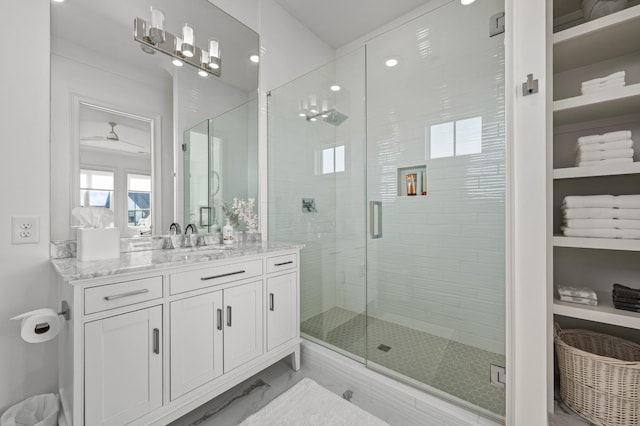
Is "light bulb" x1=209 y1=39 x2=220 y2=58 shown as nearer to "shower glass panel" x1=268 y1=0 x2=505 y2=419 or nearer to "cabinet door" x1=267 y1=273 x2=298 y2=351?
"shower glass panel" x1=268 y1=0 x2=505 y2=419

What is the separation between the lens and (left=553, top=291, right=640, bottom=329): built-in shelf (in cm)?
112

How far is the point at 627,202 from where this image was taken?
3.79ft

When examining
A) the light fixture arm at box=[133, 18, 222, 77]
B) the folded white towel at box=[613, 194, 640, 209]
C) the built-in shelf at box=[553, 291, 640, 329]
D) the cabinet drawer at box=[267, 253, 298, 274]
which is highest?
the light fixture arm at box=[133, 18, 222, 77]

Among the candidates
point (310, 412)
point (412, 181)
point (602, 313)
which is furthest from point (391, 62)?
point (310, 412)

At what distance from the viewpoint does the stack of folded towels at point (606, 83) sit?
1.16 m

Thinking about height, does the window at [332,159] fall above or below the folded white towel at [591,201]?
above

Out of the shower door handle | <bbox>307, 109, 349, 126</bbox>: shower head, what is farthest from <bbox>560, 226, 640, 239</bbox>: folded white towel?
<bbox>307, 109, 349, 126</bbox>: shower head

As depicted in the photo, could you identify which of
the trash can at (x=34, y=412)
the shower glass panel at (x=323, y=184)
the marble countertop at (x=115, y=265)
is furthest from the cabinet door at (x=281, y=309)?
the trash can at (x=34, y=412)

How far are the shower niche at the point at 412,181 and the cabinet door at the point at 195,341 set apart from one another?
161cm

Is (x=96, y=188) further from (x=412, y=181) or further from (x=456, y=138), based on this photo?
(x=456, y=138)

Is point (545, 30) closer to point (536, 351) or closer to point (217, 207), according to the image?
point (536, 351)

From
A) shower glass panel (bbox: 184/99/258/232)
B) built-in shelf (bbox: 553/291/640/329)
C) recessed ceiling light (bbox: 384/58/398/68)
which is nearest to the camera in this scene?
built-in shelf (bbox: 553/291/640/329)

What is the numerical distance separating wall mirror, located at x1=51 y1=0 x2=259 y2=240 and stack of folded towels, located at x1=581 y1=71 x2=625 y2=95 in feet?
6.83

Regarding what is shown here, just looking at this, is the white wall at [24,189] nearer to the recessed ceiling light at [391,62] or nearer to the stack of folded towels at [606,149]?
the recessed ceiling light at [391,62]
